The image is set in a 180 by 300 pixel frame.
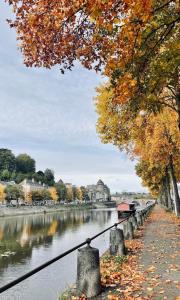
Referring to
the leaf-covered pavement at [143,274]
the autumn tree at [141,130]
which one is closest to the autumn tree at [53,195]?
the autumn tree at [141,130]

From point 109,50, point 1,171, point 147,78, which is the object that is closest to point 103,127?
point 147,78

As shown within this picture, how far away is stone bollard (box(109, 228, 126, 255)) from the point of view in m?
13.2

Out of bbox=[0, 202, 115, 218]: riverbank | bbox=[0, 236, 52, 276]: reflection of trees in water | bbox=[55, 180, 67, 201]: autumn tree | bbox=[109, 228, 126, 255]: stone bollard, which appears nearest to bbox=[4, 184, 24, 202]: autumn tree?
bbox=[0, 202, 115, 218]: riverbank

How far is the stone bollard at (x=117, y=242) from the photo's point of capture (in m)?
13.2

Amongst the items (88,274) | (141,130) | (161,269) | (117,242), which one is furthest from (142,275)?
(141,130)

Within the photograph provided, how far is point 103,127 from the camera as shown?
76.4ft

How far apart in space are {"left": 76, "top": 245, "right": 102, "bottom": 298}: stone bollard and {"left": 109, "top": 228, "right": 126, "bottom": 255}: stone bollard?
4.75m

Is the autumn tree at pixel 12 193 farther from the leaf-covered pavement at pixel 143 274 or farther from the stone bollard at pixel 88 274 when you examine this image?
the stone bollard at pixel 88 274

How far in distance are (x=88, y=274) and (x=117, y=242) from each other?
16.7ft

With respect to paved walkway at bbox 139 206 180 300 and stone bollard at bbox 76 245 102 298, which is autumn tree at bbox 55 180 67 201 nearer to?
paved walkway at bbox 139 206 180 300

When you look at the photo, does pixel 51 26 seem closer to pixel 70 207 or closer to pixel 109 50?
pixel 109 50

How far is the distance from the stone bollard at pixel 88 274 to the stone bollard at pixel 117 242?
4.75m

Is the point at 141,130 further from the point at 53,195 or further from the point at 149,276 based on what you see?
the point at 53,195

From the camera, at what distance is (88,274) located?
329 inches
